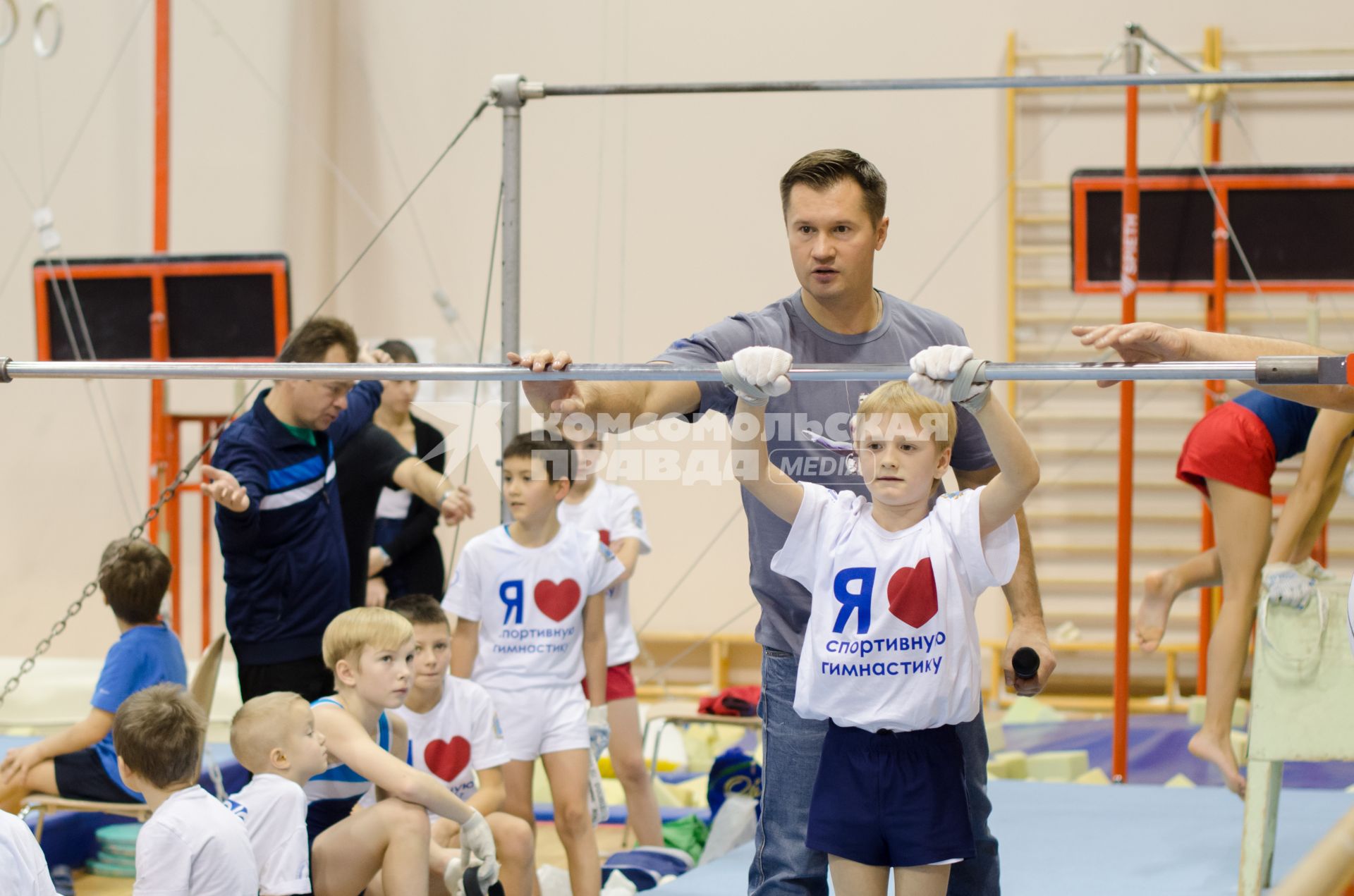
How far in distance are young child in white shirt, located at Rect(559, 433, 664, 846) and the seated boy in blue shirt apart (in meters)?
1.20

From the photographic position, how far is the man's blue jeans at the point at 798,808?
7.09 feet

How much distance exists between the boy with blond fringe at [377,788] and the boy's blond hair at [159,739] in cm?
35

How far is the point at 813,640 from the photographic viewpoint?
81.9 inches

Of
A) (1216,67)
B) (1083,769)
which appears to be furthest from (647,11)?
(1083,769)

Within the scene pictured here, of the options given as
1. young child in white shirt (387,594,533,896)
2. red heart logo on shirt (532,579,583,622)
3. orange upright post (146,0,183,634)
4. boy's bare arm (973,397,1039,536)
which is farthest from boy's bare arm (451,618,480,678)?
orange upright post (146,0,183,634)

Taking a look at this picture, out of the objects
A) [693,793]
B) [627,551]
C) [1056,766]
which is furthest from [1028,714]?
[627,551]

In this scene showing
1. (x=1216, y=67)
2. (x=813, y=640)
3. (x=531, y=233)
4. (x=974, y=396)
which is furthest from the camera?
(x=531, y=233)

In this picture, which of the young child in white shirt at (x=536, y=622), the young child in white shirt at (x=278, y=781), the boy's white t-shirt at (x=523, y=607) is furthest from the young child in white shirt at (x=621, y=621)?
the young child in white shirt at (x=278, y=781)

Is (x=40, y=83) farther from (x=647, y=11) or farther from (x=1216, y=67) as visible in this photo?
(x=1216, y=67)

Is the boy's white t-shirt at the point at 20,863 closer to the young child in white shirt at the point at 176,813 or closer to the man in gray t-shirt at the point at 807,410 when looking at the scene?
the young child in white shirt at the point at 176,813

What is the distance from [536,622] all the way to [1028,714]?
3.29 metres

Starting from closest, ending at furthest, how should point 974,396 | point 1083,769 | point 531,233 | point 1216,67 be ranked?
point 974,396 < point 1083,769 < point 1216,67 < point 531,233

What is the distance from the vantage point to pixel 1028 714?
236 inches

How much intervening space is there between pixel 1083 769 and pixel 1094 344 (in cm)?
339
